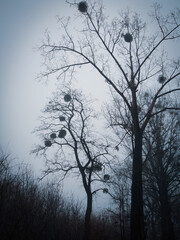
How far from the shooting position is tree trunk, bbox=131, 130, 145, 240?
5.62m

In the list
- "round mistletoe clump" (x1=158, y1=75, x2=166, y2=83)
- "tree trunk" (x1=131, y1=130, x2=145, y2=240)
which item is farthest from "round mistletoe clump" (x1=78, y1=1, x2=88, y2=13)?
"tree trunk" (x1=131, y1=130, x2=145, y2=240)

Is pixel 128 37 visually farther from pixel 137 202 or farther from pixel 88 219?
pixel 88 219

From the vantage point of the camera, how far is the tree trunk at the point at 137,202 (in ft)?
18.4

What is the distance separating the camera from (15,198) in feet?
13.4

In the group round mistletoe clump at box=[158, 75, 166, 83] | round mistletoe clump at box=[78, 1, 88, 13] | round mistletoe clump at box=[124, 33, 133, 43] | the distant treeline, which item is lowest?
the distant treeline

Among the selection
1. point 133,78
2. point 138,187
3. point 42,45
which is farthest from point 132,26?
point 138,187

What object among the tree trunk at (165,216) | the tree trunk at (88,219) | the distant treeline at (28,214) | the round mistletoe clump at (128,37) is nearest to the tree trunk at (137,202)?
the distant treeline at (28,214)

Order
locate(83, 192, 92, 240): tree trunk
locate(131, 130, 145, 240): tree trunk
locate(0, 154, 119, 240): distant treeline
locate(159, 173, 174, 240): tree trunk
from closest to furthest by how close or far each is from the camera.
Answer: locate(0, 154, 119, 240): distant treeline
locate(131, 130, 145, 240): tree trunk
locate(83, 192, 92, 240): tree trunk
locate(159, 173, 174, 240): tree trunk

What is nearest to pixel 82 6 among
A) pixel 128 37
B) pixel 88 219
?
pixel 128 37

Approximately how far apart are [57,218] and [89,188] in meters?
7.34

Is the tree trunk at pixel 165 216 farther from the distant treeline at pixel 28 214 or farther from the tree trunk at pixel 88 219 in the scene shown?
the distant treeline at pixel 28 214

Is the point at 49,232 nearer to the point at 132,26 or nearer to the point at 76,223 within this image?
the point at 76,223

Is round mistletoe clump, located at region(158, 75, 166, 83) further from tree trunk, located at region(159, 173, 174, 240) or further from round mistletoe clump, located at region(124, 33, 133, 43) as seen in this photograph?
tree trunk, located at region(159, 173, 174, 240)

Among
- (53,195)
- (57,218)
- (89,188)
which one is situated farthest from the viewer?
(89,188)
